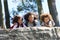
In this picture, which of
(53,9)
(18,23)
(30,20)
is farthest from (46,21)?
(53,9)

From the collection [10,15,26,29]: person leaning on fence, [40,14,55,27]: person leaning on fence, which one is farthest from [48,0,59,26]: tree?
[10,15,26,29]: person leaning on fence

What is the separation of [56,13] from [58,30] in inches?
25.3

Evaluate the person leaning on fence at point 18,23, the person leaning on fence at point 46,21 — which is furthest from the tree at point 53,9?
the person leaning on fence at point 18,23

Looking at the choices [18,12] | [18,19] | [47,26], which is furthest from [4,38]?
[18,12]

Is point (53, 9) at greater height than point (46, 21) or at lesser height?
greater

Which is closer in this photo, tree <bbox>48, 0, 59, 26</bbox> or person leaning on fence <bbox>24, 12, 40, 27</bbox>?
→ person leaning on fence <bbox>24, 12, 40, 27</bbox>

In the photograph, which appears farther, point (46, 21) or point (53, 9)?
point (53, 9)

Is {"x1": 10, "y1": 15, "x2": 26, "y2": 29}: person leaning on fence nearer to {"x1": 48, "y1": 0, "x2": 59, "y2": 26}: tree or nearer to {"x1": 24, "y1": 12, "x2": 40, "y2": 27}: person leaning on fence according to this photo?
{"x1": 24, "y1": 12, "x2": 40, "y2": 27}: person leaning on fence

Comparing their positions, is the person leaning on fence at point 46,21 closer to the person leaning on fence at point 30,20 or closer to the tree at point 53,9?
the person leaning on fence at point 30,20

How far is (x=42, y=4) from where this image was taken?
10.3 ft

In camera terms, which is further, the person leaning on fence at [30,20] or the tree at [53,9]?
the tree at [53,9]

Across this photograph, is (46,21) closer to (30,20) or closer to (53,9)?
(30,20)

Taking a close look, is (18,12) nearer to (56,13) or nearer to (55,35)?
(56,13)

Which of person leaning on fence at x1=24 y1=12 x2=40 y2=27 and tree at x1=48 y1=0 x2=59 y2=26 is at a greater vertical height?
tree at x1=48 y1=0 x2=59 y2=26
